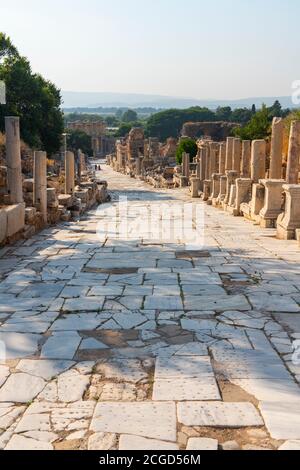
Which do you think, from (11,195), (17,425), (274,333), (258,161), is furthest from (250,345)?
(258,161)

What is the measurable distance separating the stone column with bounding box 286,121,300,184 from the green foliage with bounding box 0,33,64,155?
802 inches

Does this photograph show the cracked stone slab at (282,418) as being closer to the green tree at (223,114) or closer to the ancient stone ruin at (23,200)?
the ancient stone ruin at (23,200)

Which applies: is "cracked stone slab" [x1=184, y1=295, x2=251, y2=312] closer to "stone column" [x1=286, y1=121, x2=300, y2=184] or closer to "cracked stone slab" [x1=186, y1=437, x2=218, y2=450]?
"cracked stone slab" [x1=186, y1=437, x2=218, y2=450]

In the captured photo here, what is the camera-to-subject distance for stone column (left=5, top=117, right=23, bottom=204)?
34.9 feet

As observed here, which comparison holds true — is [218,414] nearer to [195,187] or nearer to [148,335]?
[148,335]

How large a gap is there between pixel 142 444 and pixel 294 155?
11051 mm

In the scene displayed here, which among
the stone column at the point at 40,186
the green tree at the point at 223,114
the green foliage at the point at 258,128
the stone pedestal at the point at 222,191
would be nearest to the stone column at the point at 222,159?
the stone pedestal at the point at 222,191

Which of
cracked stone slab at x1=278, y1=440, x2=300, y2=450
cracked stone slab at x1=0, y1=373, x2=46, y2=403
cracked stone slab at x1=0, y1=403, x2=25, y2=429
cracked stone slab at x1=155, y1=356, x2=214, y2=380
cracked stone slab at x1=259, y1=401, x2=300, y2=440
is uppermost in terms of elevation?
cracked stone slab at x1=278, y1=440, x2=300, y2=450

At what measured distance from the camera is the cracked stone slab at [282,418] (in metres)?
3.04

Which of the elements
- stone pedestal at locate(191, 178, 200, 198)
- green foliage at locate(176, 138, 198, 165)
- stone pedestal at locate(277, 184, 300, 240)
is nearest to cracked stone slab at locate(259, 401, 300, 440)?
stone pedestal at locate(277, 184, 300, 240)

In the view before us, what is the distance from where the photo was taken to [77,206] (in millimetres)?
15859

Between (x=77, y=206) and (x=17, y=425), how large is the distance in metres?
13.0

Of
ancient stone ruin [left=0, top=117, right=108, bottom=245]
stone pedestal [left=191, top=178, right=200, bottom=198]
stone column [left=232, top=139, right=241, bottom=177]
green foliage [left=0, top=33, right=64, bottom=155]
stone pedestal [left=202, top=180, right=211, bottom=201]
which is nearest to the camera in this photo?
ancient stone ruin [left=0, top=117, right=108, bottom=245]

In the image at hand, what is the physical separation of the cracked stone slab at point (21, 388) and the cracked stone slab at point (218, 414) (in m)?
1.06
